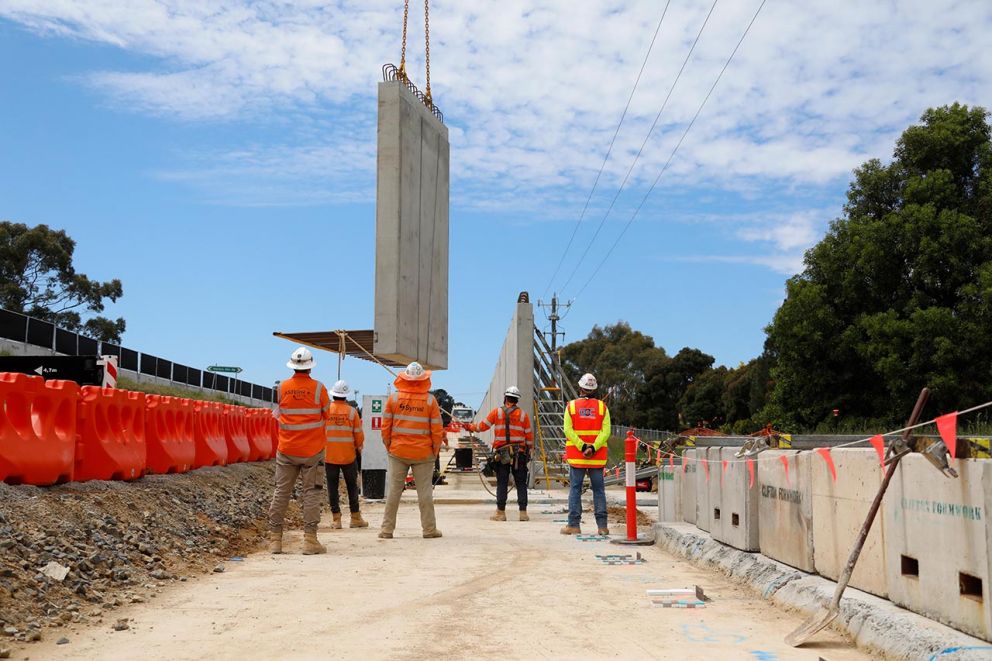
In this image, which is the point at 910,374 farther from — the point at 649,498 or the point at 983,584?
the point at 983,584

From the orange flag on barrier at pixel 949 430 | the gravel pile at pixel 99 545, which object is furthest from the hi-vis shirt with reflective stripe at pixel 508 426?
the orange flag on barrier at pixel 949 430

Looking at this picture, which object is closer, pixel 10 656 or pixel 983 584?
pixel 983 584

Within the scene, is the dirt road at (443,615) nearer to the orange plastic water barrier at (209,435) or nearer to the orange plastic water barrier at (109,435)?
the orange plastic water barrier at (109,435)

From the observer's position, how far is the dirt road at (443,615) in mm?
5691

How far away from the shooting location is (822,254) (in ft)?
123

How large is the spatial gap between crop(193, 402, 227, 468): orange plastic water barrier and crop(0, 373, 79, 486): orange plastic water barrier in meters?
4.62

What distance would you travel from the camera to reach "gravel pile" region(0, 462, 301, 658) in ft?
21.6

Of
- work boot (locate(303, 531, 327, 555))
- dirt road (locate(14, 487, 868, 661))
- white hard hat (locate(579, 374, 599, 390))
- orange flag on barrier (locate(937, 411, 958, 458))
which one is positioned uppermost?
white hard hat (locate(579, 374, 599, 390))

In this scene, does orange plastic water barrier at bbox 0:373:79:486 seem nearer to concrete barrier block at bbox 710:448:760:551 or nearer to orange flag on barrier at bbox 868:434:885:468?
concrete barrier block at bbox 710:448:760:551

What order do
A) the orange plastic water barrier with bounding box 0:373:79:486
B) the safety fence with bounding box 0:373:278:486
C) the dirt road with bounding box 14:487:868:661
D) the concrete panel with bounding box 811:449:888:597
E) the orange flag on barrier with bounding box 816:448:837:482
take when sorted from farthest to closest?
1. the safety fence with bounding box 0:373:278:486
2. the orange plastic water barrier with bounding box 0:373:79:486
3. the orange flag on barrier with bounding box 816:448:837:482
4. the concrete panel with bounding box 811:449:888:597
5. the dirt road with bounding box 14:487:868:661

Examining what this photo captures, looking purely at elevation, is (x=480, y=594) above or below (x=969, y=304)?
below

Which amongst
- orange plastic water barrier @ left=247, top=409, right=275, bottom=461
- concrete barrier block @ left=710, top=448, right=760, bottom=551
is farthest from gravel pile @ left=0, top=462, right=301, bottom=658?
orange plastic water barrier @ left=247, top=409, right=275, bottom=461

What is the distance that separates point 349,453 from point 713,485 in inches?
215

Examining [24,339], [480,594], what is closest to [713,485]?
[480,594]
